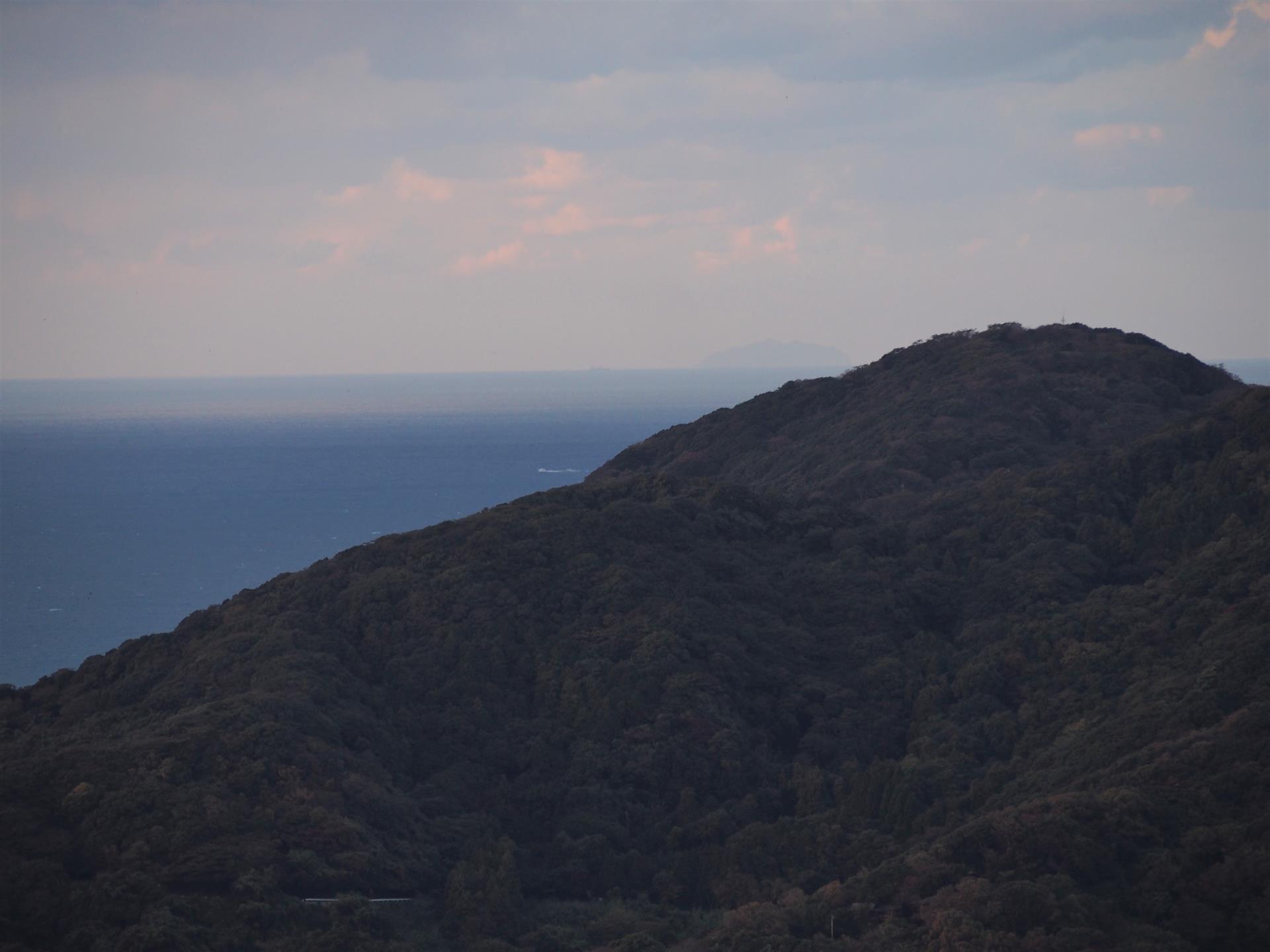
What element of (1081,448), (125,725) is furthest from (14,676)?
(1081,448)

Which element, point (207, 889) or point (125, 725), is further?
point (125, 725)

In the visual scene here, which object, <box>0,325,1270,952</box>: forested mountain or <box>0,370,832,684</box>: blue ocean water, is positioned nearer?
<box>0,325,1270,952</box>: forested mountain

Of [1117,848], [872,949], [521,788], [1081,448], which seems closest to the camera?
[872,949]

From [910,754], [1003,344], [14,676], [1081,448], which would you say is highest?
[1003,344]

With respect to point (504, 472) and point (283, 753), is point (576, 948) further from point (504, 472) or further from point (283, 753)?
point (504, 472)

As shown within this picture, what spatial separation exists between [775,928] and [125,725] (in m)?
15.3

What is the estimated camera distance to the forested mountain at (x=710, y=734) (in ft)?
70.6

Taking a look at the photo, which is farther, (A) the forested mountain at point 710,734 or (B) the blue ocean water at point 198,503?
(B) the blue ocean water at point 198,503

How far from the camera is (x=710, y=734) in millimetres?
29031

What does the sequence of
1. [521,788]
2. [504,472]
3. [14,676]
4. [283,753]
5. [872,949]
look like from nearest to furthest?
[872,949] < [283,753] < [521,788] < [14,676] < [504,472]

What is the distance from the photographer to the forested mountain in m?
→ 21.5

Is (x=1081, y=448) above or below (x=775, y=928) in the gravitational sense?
above

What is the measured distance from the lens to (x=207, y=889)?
2244cm

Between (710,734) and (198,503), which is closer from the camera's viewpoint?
(710,734)
